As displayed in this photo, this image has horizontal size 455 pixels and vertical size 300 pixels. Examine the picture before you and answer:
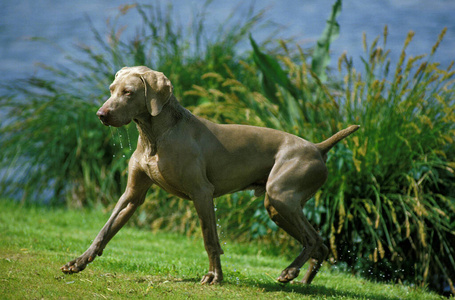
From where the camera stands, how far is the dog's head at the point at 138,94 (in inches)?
144

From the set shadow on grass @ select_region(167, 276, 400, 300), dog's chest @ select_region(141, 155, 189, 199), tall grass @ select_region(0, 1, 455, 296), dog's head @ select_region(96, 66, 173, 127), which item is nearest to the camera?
dog's head @ select_region(96, 66, 173, 127)

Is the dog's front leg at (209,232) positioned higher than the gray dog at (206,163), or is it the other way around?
the gray dog at (206,163)

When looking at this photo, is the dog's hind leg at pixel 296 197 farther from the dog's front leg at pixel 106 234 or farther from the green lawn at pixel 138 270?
the dog's front leg at pixel 106 234

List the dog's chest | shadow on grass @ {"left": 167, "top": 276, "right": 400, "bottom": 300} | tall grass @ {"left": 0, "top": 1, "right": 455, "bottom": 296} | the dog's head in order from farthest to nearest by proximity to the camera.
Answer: tall grass @ {"left": 0, "top": 1, "right": 455, "bottom": 296} < shadow on grass @ {"left": 167, "top": 276, "right": 400, "bottom": 300} < the dog's chest < the dog's head

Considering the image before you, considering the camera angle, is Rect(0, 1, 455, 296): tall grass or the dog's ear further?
Rect(0, 1, 455, 296): tall grass

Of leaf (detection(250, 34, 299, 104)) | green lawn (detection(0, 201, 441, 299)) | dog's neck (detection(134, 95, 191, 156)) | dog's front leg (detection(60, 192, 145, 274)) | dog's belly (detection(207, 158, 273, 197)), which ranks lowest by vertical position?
green lawn (detection(0, 201, 441, 299))

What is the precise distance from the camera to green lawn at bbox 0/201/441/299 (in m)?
3.74

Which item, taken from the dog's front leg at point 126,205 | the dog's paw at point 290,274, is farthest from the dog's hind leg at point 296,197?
the dog's front leg at point 126,205

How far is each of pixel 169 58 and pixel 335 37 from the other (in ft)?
8.72

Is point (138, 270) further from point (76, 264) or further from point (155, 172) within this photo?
point (155, 172)

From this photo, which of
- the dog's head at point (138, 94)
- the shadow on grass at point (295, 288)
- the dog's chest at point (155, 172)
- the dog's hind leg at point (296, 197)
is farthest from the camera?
the shadow on grass at point (295, 288)

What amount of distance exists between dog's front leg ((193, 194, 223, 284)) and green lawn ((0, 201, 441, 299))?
10 cm

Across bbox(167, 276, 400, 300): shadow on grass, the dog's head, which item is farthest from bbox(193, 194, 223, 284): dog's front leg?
the dog's head

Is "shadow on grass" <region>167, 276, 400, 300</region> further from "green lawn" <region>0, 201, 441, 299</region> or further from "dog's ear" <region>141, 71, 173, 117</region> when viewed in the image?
"dog's ear" <region>141, 71, 173, 117</region>
